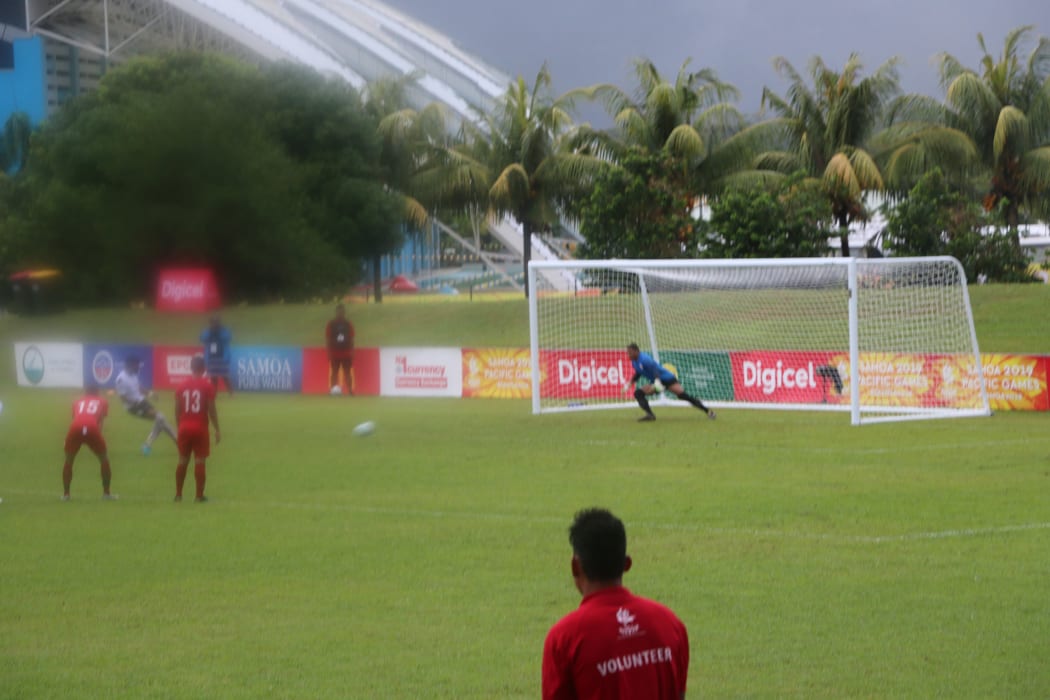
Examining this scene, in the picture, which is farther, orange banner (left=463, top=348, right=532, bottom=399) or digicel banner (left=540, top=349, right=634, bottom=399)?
orange banner (left=463, top=348, right=532, bottom=399)

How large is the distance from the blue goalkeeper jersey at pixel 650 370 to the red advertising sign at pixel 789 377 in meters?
4.16

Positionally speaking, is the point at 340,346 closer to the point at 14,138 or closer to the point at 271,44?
the point at 14,138

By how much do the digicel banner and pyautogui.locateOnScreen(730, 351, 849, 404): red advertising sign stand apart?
2350mm

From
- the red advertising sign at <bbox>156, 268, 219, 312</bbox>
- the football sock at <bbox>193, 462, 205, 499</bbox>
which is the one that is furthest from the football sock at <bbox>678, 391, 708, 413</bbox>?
the red advertising sign at <bbox>156, 268, 219, 312</bbox>

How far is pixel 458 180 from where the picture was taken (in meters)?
59.5

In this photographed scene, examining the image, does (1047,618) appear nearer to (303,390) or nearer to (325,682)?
(325,682)

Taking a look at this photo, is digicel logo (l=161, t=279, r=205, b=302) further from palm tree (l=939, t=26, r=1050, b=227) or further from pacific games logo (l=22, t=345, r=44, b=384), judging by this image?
palm tree (l=939, t=26, r=1050, b=227)

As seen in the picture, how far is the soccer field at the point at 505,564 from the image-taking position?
9.07m

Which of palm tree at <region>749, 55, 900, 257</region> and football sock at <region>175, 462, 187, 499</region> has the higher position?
palm tree at <region>749, 55, 900, 257</region>

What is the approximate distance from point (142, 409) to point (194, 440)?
20.4 ft

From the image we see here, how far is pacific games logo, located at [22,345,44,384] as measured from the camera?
40.8 meters

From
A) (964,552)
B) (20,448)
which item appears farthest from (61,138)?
(964,552)

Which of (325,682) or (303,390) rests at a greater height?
(303,390)

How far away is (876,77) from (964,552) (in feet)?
134
